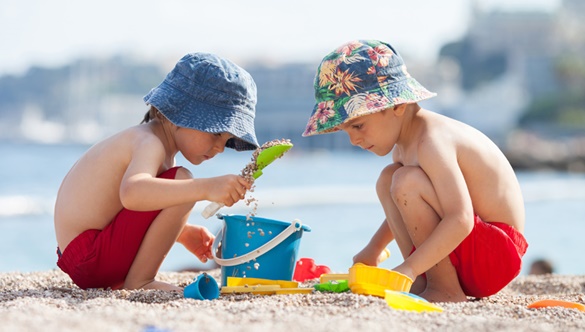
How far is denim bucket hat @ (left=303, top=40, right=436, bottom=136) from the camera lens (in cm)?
240

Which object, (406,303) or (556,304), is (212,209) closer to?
(406,303)

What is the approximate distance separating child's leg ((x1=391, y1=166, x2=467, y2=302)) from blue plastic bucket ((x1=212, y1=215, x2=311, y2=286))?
1.05 ft

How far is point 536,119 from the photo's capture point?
4350cm

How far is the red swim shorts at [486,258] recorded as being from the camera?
7.70 ft

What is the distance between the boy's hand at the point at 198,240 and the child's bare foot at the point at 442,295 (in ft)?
2.67

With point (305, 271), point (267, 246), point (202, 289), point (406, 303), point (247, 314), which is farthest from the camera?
point (305, 271)

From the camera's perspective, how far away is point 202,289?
7.38 ft

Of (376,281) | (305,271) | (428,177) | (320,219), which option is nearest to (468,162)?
(428,177)

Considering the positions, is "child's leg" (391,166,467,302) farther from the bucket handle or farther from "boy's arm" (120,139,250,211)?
"boy's arm" (120,139,250,211)

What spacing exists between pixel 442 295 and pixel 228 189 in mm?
729

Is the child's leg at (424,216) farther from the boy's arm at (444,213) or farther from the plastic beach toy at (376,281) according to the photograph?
the plastic beach toy at (376,281)

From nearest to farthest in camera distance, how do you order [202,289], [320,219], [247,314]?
[247,314]
[202,289]
[320,219]

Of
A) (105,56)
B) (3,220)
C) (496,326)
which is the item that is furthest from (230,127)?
(105,56)

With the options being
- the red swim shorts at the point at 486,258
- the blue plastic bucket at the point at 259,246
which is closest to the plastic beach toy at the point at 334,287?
the blue plastic bucket at the point at 259,246
